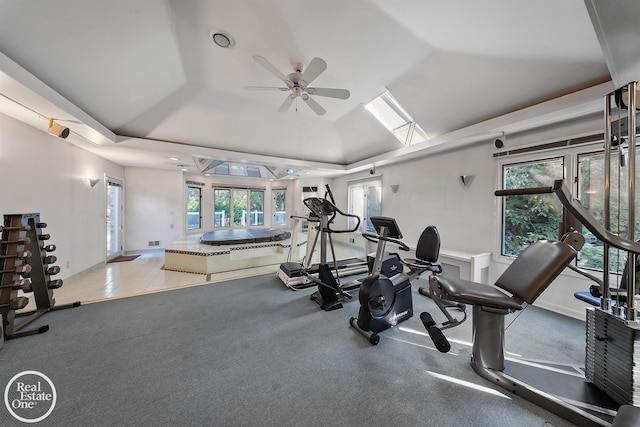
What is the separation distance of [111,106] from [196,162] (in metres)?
2.23

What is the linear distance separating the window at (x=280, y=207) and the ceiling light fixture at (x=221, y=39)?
6.35 meters

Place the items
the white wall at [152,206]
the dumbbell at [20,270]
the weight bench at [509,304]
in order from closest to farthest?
the weight bench at [509,304], the dumbbell at [20,270], the white wall at [152,206]

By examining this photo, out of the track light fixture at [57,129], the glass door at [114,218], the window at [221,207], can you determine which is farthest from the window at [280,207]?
the track light fixture at [57,129]

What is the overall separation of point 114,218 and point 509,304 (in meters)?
7.75

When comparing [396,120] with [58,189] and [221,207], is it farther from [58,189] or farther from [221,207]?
[221,207]

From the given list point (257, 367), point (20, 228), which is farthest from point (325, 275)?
point (20, 228)

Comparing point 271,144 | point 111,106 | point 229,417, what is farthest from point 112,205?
point 229,417

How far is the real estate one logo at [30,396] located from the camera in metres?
1.42

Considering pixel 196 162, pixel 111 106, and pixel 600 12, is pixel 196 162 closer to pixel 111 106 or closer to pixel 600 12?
pixel 111 106

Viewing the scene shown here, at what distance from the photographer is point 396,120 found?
4.39 meters

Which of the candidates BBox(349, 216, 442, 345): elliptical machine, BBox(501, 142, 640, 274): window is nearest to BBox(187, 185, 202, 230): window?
BBox(349, 216, 442, 345): elliptical machine

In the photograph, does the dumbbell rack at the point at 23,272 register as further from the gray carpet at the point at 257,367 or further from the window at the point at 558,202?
the window at the point at 558,202

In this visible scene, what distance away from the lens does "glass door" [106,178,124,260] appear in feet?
17.4

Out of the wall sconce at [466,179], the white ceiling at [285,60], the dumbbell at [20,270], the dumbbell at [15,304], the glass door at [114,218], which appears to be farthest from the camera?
the glass door at [114,218]
